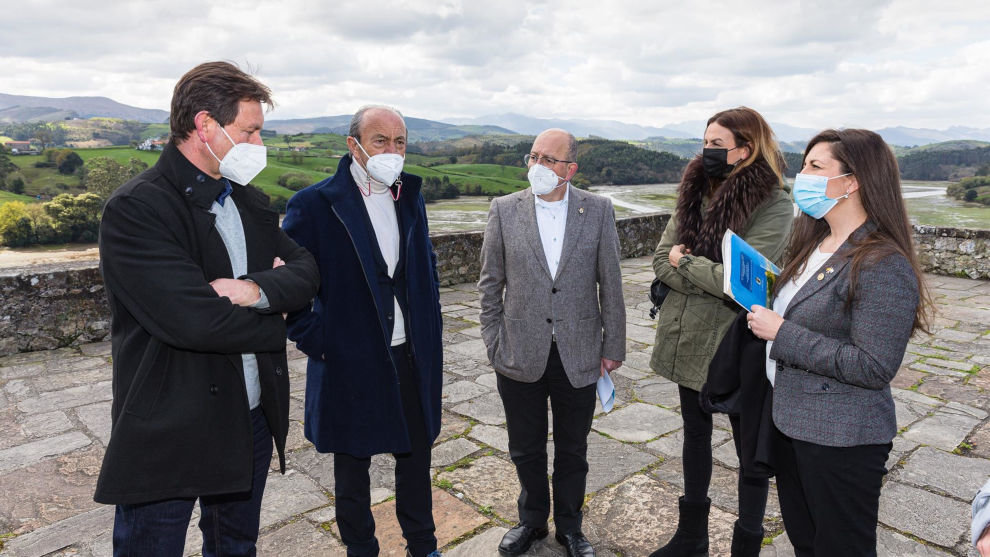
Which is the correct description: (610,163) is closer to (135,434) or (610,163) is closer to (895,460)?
(895,460)

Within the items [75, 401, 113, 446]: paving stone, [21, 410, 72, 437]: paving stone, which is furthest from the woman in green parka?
[21, 410, 72, 437]: paving stone

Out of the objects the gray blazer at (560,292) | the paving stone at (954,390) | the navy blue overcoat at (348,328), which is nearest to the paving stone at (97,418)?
the navy blue overcoat at (348,328)

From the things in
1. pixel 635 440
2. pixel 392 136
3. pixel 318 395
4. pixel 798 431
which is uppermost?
pixel 392 136

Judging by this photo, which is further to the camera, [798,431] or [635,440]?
[635,440]

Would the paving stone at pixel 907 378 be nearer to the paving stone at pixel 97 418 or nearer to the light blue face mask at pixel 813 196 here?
the light blue face mask at pixel 813 196

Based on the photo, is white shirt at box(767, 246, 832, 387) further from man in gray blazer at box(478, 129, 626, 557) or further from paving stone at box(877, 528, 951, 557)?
paving stone at box(877, 528, 951, 557)

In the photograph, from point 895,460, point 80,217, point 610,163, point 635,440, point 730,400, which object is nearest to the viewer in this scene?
point 730,400

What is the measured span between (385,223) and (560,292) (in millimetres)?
820

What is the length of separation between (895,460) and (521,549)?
255 cm

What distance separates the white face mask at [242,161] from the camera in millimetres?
1809

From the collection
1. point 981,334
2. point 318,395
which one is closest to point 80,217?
point 318,395

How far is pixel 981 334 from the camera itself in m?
6.60

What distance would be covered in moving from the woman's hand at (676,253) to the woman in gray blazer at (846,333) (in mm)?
683

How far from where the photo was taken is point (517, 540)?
2.65 m
